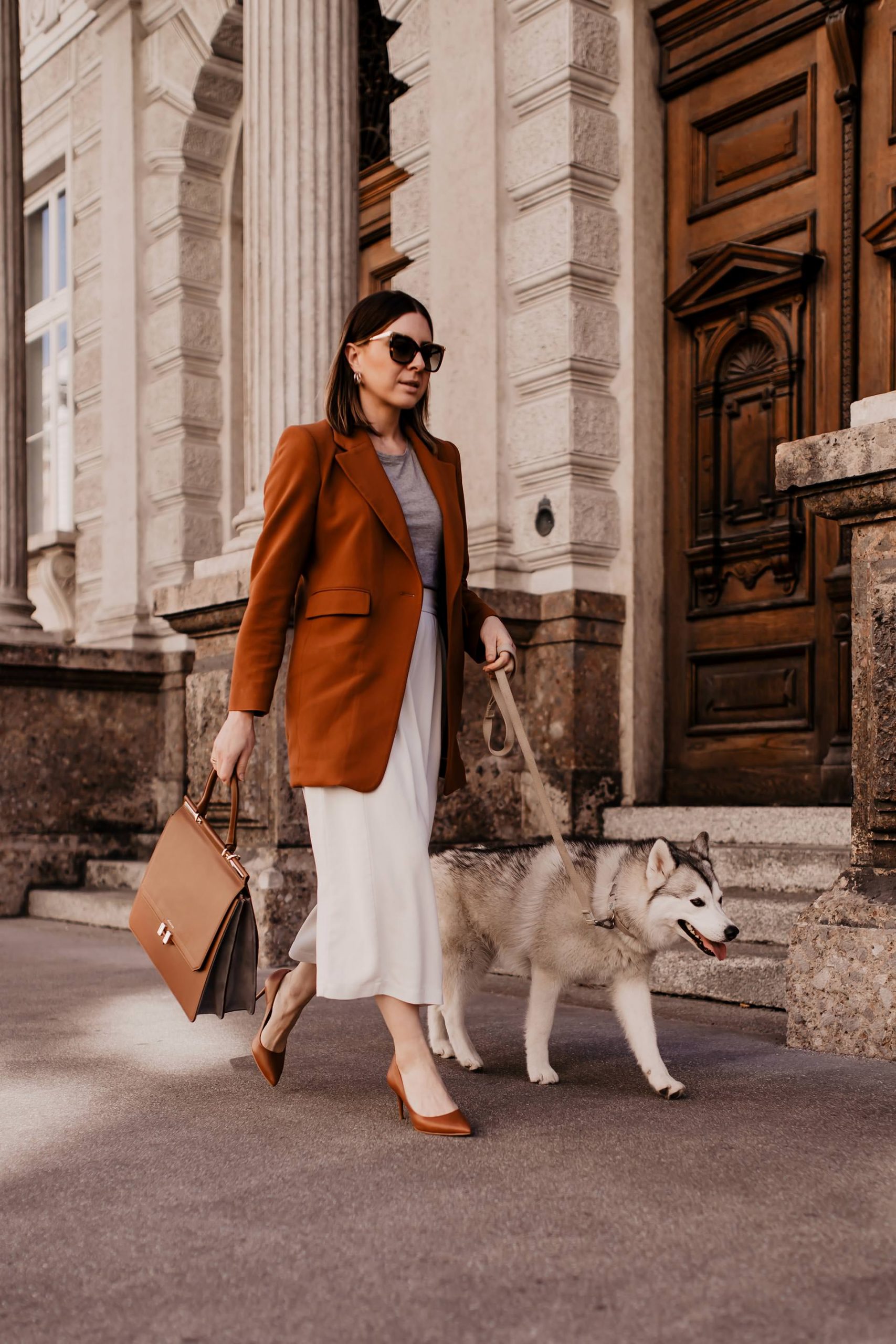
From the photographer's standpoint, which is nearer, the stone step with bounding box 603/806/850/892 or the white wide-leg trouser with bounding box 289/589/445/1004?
the white wide-leg trouser with bounding box 289/589/445/1004

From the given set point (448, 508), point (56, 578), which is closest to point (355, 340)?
point (448, 508)

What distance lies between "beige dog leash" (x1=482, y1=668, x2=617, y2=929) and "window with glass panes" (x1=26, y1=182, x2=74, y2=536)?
9229mm

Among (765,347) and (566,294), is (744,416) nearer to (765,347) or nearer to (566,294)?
(765,347)

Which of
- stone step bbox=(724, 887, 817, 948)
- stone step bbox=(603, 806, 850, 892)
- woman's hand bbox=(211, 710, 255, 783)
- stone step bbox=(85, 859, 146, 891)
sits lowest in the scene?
stone step bbox=(85, 859, 146, 891)

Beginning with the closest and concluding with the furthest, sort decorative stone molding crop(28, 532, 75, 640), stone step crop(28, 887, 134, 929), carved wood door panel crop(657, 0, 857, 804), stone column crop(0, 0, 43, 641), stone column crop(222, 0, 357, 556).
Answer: carved wood door panel crop(657, 0, 857, 804) → stone column crop(222, 0, 357, 556) → stone step crop(28, 887, 134, 929) → stone column crop(0, 0, 43, 641) → decorative stone molding crop(28, 532, 75, 640)

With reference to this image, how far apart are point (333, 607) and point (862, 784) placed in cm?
180

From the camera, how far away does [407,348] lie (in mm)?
3414

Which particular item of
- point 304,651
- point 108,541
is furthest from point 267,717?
point 108,541

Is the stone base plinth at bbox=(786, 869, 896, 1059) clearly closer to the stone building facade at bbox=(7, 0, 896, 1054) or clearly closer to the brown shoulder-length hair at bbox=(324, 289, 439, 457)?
the stone building facade at bbox=(7, 0, 896, 1054)

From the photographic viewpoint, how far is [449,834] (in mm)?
6836

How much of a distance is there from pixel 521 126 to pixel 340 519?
188 inches

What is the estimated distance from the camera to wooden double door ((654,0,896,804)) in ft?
21.2

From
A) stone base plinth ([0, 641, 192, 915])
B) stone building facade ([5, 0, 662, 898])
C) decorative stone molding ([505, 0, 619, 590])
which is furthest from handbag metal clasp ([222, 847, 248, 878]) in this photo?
stone base plinth ([0, 641, 192, 915])

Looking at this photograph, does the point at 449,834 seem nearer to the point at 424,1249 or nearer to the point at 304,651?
the point at 304,651
